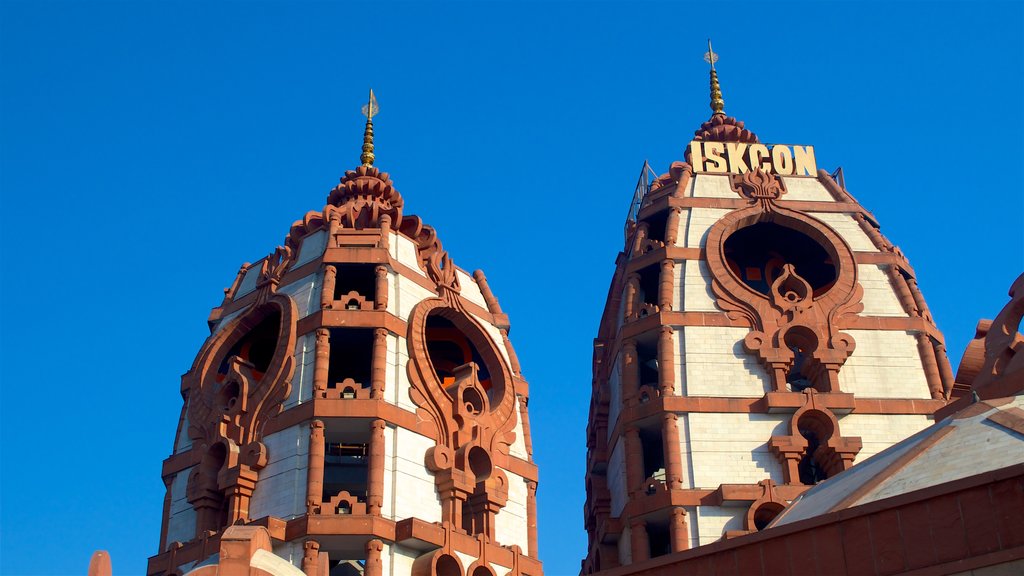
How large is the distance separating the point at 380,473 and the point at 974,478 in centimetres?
2373

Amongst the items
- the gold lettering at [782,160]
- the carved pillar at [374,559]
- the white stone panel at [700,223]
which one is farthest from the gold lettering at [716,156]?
the carved pillar at [374,559]

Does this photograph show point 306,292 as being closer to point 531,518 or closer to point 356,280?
point 356,280

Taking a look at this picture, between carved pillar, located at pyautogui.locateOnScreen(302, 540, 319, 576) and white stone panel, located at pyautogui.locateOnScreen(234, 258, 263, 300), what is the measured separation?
43.3ft

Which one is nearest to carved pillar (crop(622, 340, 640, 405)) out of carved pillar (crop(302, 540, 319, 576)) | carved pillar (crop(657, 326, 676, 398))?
carved pillar (crop(657, 326, 676, 398))

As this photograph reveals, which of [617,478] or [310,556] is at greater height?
[617,478]

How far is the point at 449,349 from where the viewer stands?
52.2 metres

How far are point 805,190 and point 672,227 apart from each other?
6.54 meters

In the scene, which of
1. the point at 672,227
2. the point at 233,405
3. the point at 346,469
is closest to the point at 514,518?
the point at 346,469

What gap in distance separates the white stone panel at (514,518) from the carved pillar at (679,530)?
5.34 meters

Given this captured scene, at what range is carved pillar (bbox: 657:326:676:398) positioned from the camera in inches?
1850

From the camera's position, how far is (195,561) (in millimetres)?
42500

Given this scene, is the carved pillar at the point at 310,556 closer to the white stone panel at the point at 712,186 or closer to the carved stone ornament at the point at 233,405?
the carved stone ornament at the point at 233,405

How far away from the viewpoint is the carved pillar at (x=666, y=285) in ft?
163

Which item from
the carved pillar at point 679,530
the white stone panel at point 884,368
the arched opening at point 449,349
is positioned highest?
the arched opening at point 449,349
